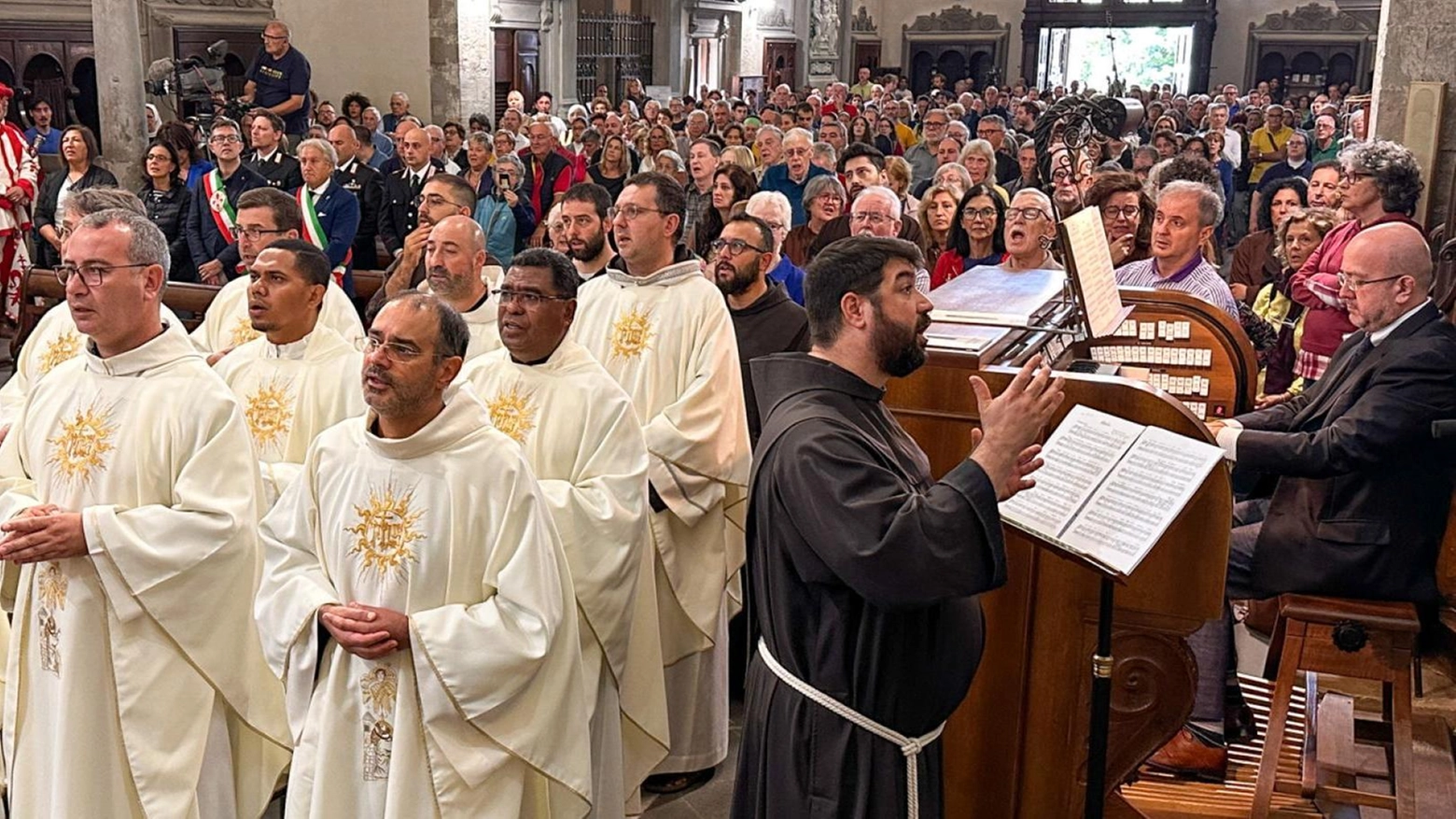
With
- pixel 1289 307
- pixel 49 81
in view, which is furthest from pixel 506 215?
pixel 49 81

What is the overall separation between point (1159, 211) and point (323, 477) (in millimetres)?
3367

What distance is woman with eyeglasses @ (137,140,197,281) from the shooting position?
834cm

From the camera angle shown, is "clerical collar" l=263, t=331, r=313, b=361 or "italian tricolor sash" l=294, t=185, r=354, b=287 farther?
"italian tricolor sash" l=294, t=185, r=354, b=287

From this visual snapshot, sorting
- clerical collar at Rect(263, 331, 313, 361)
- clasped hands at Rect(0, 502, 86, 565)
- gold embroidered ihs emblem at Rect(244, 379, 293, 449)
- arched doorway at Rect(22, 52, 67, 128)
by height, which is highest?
arched doorway at Rect(22, 52, 67, 128)

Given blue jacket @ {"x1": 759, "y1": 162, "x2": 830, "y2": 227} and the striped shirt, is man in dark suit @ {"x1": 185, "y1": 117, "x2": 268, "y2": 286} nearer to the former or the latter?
blue jacket @ {"x1": 759, "y1": 162, "x2": 830, "y2": 227}

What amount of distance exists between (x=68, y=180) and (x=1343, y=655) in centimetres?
850

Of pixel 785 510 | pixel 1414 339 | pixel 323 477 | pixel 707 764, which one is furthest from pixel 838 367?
pixel 707 764

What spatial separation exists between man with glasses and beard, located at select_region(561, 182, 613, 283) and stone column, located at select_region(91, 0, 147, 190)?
7454mm

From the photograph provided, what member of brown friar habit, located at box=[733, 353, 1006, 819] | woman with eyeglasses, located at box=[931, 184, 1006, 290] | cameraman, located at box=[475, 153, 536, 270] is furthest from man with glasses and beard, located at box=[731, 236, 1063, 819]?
cameraman, located at box=[475, 153, 536, 270]

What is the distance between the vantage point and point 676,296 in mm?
4824

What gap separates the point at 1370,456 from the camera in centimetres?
372

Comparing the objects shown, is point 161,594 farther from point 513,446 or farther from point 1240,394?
point 1240,394

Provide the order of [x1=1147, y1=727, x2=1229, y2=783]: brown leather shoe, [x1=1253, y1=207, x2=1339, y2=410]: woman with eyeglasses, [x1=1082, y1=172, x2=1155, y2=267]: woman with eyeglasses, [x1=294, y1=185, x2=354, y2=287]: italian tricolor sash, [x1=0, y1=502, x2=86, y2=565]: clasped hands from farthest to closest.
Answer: [x1=294, y1=185, x2=354, y2=287]: italian tricolor sash → [x1=1082, y1=172, x2=1155, y2=267]: woman with eyeglasses → [x1=1253, y1=207, x2=1339, y2=410]: woman with eyeglasses → [x1=1147, y1=727, x2=1229, y2=783]: brown leather shoe → [x1=0, y1=502, x2=86, y2=565]: clasped hands

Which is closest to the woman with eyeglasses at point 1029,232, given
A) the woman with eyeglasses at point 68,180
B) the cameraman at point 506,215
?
the cameraman at point 506,215
